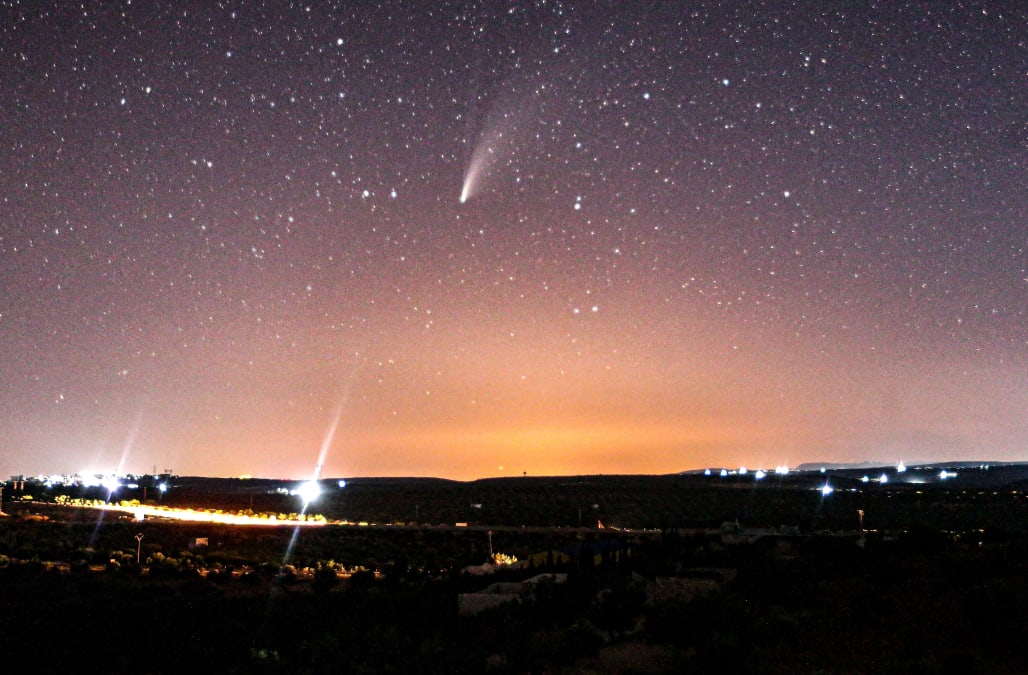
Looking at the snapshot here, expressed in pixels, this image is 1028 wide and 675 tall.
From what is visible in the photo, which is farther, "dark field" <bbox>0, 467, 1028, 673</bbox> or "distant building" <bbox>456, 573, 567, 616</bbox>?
"distant building" <bbox>456, 573, 567, 616</bbox>

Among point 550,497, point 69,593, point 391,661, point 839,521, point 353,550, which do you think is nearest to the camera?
point 391,661

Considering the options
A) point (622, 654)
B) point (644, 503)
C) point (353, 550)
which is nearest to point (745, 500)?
point (644, 503)

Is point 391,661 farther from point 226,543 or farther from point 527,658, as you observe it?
point 226,543

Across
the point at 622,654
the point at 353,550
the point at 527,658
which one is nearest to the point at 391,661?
the point at 527,658

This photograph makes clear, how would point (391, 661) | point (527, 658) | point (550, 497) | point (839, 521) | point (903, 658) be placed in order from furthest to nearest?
point (550, 497)
point (839, 521)
point (391, 661)
point (527, 658)
point (903, 658)

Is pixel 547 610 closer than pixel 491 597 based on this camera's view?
Yes

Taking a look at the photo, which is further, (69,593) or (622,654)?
(69,593)

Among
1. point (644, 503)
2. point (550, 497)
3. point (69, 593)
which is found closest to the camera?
point (69, 593)

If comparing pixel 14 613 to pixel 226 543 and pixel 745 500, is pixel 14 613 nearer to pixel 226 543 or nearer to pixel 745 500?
pixel 226 543

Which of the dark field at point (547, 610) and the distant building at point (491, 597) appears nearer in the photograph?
the dark field at point (547, 610)
